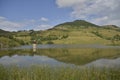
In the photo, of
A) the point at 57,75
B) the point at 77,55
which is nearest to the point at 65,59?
the point at 77,55

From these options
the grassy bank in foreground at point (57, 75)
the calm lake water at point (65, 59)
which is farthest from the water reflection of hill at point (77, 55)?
the grassy bank in foreground at point (57, 75)

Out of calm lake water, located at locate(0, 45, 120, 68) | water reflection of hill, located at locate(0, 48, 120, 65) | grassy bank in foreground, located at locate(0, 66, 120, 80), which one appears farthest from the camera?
water reflection of hill, located at locate(0, 48, 120, 65)

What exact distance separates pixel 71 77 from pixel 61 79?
748 millimetres

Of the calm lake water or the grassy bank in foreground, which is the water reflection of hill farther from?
the grassy bank in foreground

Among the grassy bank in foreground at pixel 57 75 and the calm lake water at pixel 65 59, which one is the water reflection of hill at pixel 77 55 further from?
the grassy bank in foreground at pixel 57 75

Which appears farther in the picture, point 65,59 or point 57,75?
point 65,59

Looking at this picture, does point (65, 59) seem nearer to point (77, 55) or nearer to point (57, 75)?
point (77, 55)

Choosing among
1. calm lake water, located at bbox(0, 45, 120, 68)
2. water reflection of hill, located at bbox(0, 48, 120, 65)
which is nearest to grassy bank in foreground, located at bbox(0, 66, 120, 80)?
calm lake water, located at bbox(0, 45, 120, 68)

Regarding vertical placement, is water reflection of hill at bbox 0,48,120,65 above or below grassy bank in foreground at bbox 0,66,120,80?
below

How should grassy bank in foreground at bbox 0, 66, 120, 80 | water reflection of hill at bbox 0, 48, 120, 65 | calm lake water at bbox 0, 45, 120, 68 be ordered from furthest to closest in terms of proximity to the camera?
water reflection of hill at bbox 0, 48, 120, 65, calm lake water at bbox 0, 45, 120, 68, grassy bank in foreground at bbox 0, 66, 120, 80

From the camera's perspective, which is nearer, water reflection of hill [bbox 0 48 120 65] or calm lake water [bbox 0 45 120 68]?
calm lake water [bbox 0 45 120 68]

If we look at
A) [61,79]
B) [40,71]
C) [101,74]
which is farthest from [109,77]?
[40,71]

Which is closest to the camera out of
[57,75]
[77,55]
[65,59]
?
[57,75]

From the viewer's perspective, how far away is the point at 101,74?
17.0 m
